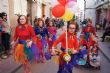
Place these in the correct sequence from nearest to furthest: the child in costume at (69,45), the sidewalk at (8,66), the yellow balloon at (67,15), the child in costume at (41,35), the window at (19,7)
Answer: the child in costume at (69,45) → the yellow balloon at (67,15) → the sidewalk at (8,66) → the child in costume at (41,35) → the window at (19,7)

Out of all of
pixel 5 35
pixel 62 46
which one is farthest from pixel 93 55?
pixel 5 35

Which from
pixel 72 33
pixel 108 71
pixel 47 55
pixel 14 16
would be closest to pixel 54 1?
pixel 72 33

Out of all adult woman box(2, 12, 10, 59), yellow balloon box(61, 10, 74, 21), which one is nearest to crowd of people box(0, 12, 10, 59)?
adult woman box(2, 12, 10, 59)

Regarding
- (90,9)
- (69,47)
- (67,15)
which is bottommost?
(69,47)

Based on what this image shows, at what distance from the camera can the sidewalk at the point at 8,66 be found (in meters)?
8.90

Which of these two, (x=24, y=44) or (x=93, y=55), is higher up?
(x=24, y=44)

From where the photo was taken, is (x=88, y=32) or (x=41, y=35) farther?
(x=41, y=35)

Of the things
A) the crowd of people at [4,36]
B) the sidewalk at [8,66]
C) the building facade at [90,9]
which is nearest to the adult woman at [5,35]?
the crowd of people at [4,36]

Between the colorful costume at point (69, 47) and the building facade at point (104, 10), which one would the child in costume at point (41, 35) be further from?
the building facade at point (104, 10)

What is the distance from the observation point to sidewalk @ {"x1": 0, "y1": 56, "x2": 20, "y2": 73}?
890 centimetres

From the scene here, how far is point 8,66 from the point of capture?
9633 mm

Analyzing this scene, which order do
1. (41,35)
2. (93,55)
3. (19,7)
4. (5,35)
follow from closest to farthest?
(93,55), (41,35), (5,35), (19,7)

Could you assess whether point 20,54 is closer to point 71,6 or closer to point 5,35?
point 71,6

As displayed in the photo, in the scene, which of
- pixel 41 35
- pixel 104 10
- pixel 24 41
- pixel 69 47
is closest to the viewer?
pixel 69 47
